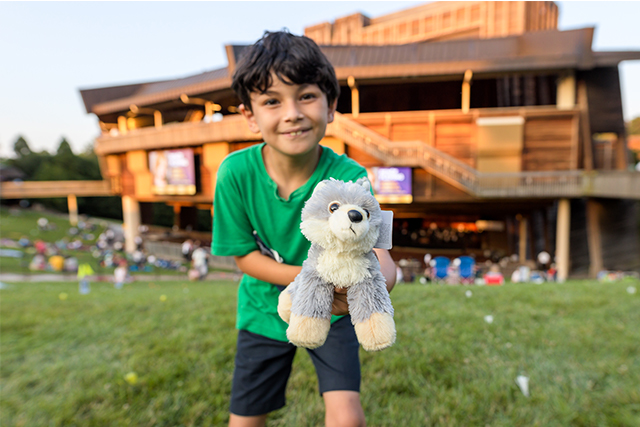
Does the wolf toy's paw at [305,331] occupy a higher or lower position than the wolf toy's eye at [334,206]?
lower

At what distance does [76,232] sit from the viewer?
984 inches

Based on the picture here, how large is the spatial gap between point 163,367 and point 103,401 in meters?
0.45

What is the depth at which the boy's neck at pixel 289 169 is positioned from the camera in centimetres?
143

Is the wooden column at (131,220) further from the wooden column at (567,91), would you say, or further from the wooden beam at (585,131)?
the wooden beam at (585,131)

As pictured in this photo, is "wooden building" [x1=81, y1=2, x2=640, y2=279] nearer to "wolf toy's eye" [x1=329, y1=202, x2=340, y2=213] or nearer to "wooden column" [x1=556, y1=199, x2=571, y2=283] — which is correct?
"wooden column" [x1=556, y1=199, x2=571, y2=283]

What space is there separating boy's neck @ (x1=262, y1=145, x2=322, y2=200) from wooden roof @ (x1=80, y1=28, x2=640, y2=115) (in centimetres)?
1110

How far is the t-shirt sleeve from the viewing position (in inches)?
60.7

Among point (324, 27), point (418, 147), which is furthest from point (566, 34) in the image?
point (324, 27)

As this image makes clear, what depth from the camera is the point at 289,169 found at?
4.79ft

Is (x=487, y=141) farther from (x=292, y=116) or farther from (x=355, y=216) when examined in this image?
(x=355, y=216)

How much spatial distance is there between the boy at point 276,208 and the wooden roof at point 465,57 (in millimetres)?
11064

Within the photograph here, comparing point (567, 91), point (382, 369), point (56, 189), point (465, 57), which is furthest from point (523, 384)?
point (56, 189)

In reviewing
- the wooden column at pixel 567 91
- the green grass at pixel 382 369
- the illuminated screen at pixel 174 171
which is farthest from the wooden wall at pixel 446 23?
the green grass at pixel 382 369

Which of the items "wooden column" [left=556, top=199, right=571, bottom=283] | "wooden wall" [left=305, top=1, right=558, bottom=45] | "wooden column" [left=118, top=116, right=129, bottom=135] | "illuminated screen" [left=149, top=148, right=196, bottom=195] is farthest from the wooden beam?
"wooden column" [left=118, top=116, right=129, bottom=135]
